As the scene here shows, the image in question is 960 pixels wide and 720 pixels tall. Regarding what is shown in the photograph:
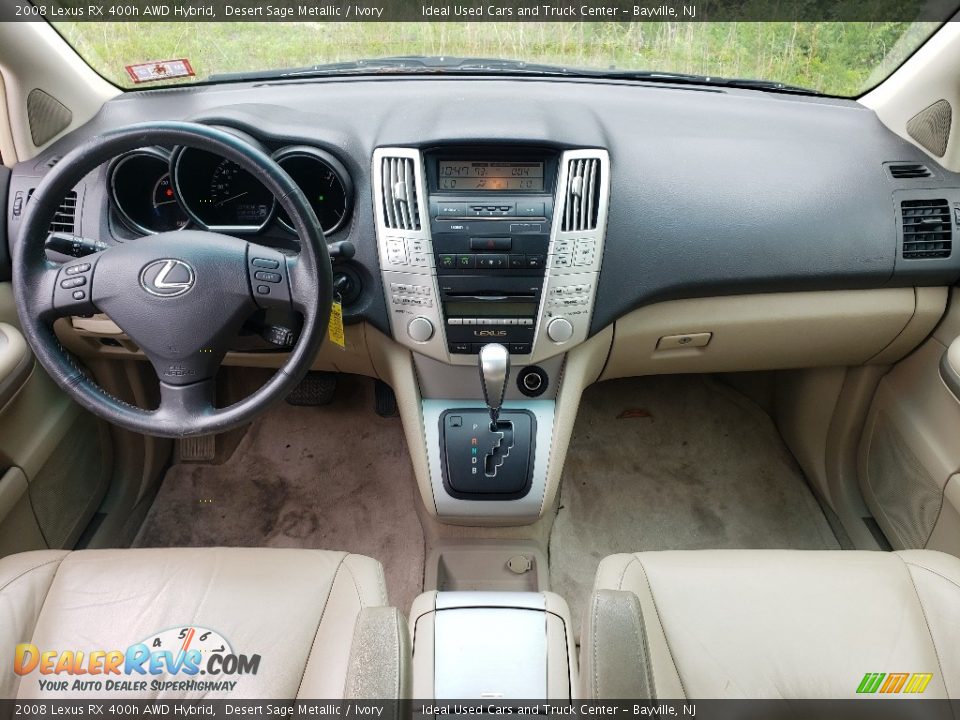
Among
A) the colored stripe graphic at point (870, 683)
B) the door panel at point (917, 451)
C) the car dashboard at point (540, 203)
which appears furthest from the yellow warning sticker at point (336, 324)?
the door panel at point (917, 451)

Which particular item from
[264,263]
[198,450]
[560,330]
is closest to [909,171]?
[560,330]

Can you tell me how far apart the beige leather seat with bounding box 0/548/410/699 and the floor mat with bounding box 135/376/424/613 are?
0.73 meters

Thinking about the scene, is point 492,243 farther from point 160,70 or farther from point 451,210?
point 160,70

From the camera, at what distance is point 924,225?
1571mm

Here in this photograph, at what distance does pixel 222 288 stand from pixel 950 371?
1.64m

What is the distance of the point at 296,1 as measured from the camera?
152 centimetres

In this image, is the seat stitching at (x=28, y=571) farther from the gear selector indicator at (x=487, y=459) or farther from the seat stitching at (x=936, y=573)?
the seat stitching at (x=936, y=573)

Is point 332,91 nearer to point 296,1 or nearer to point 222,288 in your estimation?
point 296,1

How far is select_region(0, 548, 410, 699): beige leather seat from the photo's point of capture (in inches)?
43.2

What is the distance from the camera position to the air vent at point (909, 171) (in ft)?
5.22

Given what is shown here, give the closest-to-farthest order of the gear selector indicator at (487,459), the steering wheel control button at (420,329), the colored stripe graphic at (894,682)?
1. the colored stripe graphic at (894,682)
2. the steering wheel control button at (420,329)
3. the gear selector indicator at (487,459)

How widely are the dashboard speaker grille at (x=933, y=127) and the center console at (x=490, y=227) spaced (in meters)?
0.83

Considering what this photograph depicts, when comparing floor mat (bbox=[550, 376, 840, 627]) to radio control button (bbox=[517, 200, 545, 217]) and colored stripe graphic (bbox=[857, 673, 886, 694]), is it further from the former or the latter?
radio control button (bbox=[517, 200, 545, 217])

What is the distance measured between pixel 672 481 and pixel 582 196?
1201 mm
